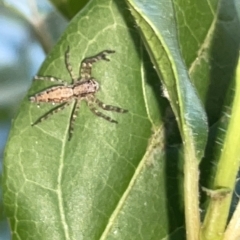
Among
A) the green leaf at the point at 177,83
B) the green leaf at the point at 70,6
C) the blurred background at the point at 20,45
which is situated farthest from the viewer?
the blurred background at the point at 20,45

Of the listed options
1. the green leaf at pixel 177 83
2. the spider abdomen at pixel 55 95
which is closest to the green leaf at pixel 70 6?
the spider abdomen at pixel 55 95

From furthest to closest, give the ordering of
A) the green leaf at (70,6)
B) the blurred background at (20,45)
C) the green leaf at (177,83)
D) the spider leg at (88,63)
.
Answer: the blurred background at (20,45), the green leaf at (70,6), the spider leg at (88,63), the green leaf at (177,83)

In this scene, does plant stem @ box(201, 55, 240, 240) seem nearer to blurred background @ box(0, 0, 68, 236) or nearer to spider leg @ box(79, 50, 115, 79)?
spider leg @ box(79, 50, 115, 79)

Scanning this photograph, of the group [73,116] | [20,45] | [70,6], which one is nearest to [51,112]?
[73,116]

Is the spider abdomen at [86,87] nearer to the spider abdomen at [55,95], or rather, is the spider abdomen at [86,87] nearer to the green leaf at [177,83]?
the spider abdomen at [55,95]

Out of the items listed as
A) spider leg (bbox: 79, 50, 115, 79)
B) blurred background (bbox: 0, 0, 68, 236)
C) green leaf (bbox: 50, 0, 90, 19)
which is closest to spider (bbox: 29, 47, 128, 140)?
spider leg (bbox: 79, 50, 115, 79)

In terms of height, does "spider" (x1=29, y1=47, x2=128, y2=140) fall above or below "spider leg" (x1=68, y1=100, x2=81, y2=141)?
above

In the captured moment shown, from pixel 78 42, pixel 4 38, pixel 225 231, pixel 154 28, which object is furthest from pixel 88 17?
pixel 4 38
